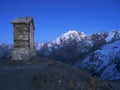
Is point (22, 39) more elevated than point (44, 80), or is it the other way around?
point (22, 39)

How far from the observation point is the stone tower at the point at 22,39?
29484 mm

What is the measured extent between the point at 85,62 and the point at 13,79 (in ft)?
390

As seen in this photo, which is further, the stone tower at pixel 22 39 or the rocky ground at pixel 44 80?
the stone tower at pixel 22 39

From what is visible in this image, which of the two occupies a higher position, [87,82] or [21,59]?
[21,59]

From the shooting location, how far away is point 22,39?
30.0 metres

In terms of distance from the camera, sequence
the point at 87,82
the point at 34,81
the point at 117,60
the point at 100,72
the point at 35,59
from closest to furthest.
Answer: the point at 34,81, the point at 87,82, the point at 35,59, the point at 100,72, the point at 117,60

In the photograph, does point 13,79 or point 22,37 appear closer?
point 13,79

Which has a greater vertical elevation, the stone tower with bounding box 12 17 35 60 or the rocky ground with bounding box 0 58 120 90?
the stone tower with bounding box 12 17 35 60

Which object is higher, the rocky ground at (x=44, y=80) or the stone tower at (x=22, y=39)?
the stone tower at (x=22, y=39)

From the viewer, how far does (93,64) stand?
129750 mm

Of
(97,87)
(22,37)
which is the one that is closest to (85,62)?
(22,37)

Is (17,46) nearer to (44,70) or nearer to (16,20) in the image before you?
(16,20)

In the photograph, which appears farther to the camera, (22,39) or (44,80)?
(22,39)

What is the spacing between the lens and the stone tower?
29484 mm
